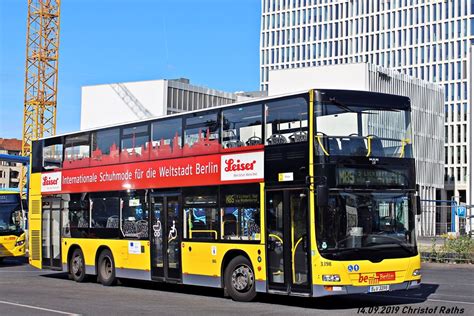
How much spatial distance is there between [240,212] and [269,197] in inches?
37.8

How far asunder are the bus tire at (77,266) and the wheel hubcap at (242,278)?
6704mm

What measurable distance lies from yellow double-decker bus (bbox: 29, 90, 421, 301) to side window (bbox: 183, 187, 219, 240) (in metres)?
0.03

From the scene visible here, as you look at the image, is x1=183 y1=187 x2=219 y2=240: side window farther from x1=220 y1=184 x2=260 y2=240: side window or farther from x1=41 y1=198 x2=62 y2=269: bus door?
x1=41 y1=198 x2=62 y2=269: bus door

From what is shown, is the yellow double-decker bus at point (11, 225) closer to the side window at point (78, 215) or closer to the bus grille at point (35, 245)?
the bus grille at point (35, 245)

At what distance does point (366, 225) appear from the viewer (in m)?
14.7

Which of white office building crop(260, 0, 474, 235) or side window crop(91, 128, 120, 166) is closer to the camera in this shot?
side window crop(91, 128, 120, 166)

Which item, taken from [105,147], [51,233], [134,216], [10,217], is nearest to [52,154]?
[51,233]

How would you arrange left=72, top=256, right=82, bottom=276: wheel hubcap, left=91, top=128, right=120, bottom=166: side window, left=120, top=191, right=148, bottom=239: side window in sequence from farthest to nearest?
left=72, top=256, right=82, bottom=276: wheel hubcap, left=91, top=128, right=120, bottom=166: side window, left=120, top=191, right=148, bottom=239: side window

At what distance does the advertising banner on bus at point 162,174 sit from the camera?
16.4m

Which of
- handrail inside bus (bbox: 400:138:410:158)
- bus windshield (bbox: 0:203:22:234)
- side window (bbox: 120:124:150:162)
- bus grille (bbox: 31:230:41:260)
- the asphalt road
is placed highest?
side window (bbox: 120:124:150:162)

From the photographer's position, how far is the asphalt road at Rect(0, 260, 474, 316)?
47.7 ft

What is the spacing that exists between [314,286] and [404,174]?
2966mm

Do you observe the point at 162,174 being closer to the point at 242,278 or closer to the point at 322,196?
the point at 242,278

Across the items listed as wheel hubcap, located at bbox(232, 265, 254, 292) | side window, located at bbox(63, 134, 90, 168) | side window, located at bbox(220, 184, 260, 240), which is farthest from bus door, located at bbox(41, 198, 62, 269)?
wheel hubcap, located at bbox(232, 265, 254, 292)
